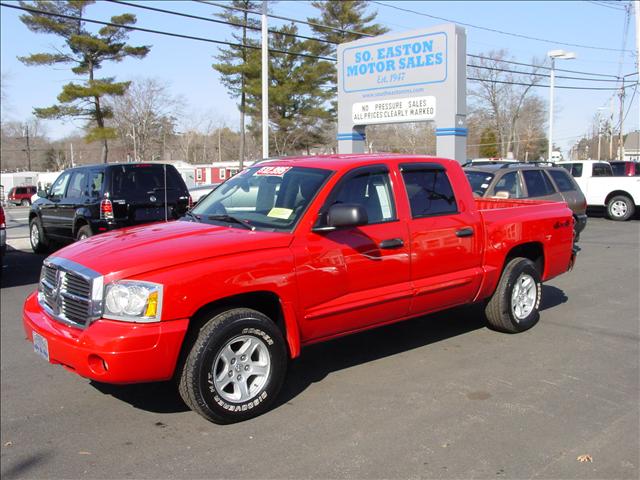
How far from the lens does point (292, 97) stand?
3919 centimetres

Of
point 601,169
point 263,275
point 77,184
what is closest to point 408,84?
point 601,169

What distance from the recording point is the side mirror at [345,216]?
172 inches

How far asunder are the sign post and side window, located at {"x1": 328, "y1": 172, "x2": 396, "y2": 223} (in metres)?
10.5

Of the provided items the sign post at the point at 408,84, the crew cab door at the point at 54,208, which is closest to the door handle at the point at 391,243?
the crew cab door at the point at 54,208

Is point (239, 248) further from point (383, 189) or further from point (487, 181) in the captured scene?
point (487, 181)

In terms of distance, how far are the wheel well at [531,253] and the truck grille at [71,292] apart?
4.11 meters

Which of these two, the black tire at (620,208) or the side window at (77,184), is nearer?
the side window at (77,184)

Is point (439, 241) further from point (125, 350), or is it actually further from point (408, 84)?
point (408, 84)

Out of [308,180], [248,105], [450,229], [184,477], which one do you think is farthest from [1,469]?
[248,105]

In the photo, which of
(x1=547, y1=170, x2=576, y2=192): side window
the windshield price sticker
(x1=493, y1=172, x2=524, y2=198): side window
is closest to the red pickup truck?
(x1=493, y1=172, x2=524, y2=198): side window

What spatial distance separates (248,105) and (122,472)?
3835cm

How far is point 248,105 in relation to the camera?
40.3 meters

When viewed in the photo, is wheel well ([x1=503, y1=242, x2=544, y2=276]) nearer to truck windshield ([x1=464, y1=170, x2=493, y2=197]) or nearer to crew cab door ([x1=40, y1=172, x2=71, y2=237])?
truck windshield ([x1=464, y1=170, x2=493, y2=197])

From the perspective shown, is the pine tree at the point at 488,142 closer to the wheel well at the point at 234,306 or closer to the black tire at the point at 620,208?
the black tire at the point at 620,208
